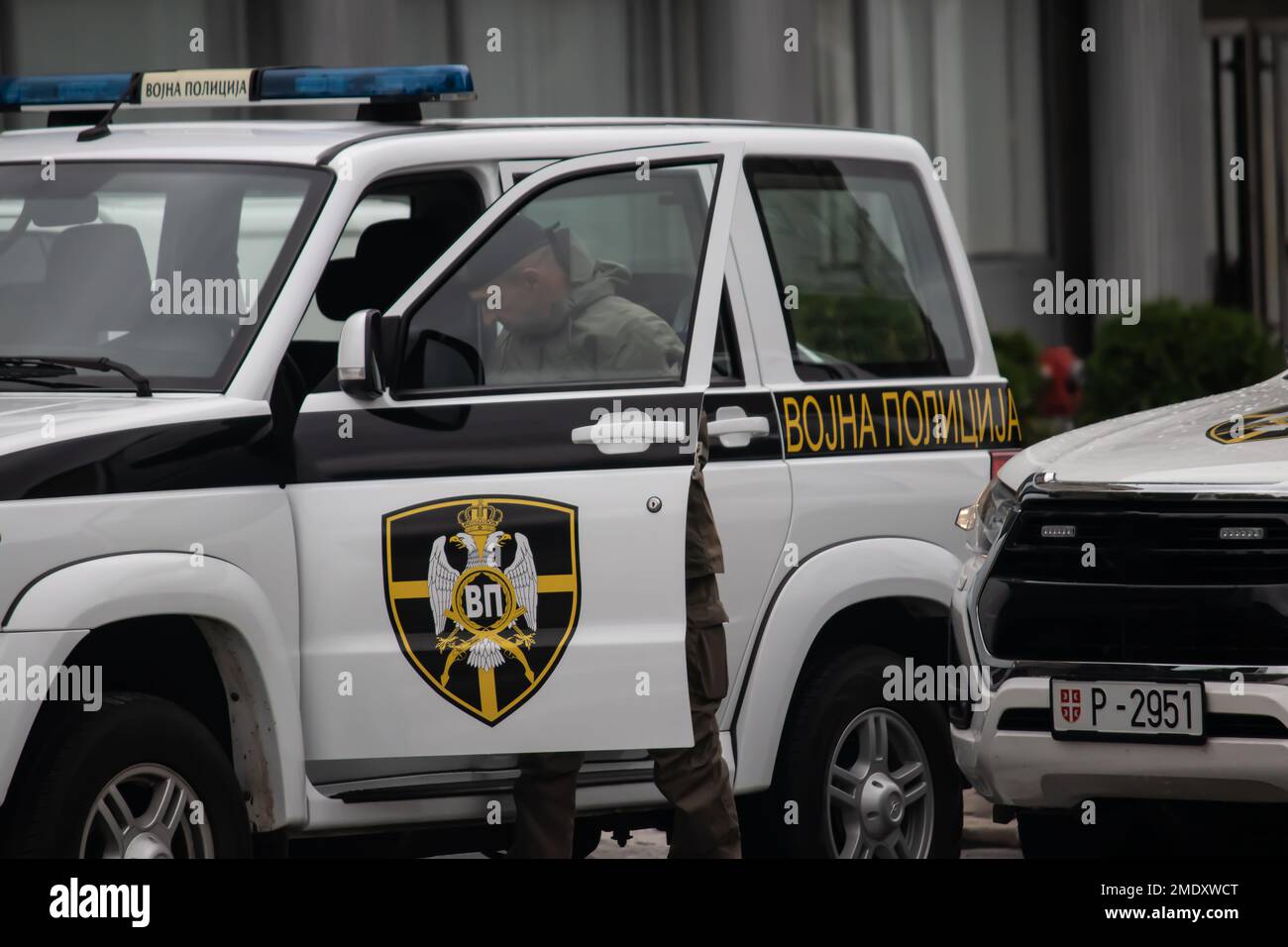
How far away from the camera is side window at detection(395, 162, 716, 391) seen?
A: 206 inches

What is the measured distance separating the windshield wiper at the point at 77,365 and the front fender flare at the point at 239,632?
47 cm

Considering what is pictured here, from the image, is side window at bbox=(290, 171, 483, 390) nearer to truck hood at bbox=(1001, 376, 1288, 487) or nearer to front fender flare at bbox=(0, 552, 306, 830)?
front fender flare at bbox=(0, 552, 306, 830)

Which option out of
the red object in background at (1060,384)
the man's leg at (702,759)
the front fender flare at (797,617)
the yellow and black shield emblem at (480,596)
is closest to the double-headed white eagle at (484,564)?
the yellow and black shield emblem at (480,596)

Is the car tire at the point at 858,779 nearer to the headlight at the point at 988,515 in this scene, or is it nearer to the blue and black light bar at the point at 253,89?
the headlight at the point at 988,515

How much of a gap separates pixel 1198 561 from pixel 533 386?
5.53ft

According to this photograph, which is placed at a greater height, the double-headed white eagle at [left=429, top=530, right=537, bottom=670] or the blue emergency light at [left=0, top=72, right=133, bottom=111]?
the blue emergency light at [left=0, top=72, right=133, bottom=111]

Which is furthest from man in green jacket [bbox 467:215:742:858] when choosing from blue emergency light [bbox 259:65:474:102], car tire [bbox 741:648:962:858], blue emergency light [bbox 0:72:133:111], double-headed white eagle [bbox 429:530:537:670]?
blue emergency light [bbox 0:72:133:111]

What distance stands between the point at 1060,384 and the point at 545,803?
11.2 meters

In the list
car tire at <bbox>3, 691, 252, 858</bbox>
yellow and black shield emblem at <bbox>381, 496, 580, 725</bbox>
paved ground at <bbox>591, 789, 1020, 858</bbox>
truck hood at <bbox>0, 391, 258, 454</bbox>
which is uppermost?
truck hood at <bbox>0, 391, 258, 454</bbox>

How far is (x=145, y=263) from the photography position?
5219mm

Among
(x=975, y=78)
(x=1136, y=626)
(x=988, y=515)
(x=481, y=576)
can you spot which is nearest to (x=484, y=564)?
(x=481, y=576)

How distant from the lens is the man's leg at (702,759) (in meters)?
5.31

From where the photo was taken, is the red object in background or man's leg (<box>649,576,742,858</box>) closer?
man's leg (<box>649,576,742,858</box>)

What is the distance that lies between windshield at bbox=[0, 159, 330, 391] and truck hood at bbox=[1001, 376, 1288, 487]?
2008 millimetres
